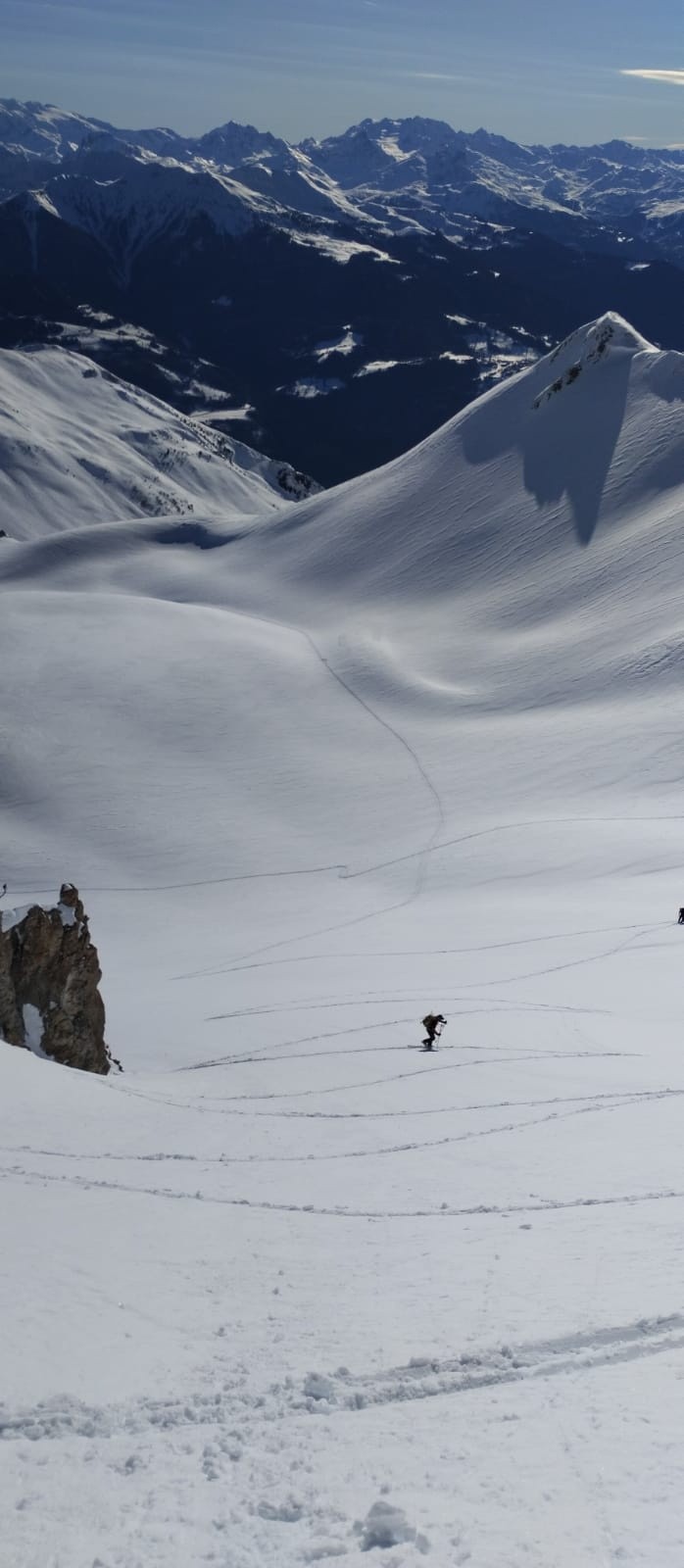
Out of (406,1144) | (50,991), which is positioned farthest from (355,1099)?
(50,991)

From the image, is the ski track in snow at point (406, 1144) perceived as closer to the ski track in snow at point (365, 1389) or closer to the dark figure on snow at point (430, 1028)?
the dark figure on snow at point (430, 1028)

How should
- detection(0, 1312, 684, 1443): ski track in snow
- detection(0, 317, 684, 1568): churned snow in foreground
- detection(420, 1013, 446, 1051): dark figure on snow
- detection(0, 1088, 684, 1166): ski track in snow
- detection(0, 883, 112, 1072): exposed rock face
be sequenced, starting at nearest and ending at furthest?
1. detection(0, 317, 684, 1568): churned snow in foreground
2. detection(0, 1312, 684, 1443): ski track in snow
3. detection(0, 1088, 684, 1166): ski track in snow
4. detection(420, 1013, 446, 1051): dark figure on snow
5. detection(0, 883, 112, 1072): exposed rock face


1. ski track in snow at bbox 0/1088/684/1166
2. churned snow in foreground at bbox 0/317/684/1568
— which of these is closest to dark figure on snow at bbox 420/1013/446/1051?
churned snow in foreground at bbox 0/317/684/1568

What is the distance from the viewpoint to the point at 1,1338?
11.0 metres

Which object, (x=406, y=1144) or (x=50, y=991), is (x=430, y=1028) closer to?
(x=406, y=1144)

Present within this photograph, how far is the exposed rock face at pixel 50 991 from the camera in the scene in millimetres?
25328

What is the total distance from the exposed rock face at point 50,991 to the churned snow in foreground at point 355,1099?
149 cm

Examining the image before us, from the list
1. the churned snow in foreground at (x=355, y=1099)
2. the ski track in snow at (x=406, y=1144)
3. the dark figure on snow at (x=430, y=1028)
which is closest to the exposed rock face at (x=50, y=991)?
the churned snow in foreground at (x=355, y=1099)

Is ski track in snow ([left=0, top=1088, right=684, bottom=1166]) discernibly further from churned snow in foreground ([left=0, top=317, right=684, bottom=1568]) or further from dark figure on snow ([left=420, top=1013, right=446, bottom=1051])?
dark figure on snow ([left=420, top=1013, right=446, bottom=1051])

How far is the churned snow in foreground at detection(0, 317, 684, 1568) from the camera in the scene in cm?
918

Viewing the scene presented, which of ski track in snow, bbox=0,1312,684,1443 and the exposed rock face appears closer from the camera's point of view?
ski track in snow, bbox=0,1312,684,1443

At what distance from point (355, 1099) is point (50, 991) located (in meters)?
8.09

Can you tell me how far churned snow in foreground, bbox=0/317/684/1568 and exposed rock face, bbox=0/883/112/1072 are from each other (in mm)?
1485

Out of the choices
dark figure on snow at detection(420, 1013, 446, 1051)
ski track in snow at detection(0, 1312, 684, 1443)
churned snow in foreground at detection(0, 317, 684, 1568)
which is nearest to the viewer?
churned snow in foreground at detection(0, 317, 684, 1568)
